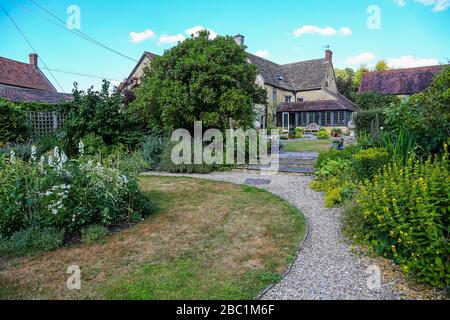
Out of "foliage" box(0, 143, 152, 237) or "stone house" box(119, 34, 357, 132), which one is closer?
"foliage" box(0, 143, 152, 237)

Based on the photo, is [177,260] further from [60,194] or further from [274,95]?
[274,95]

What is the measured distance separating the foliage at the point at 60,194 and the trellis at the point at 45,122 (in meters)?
9.96

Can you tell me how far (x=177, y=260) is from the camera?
3834 millimetres

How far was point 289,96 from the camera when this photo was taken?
3250 centimetres

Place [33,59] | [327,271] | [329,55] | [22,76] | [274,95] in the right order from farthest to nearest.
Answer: [329,55] → [33,59] → [274,95] → [22,76] → [327,271]

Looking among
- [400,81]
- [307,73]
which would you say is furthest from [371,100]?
[307,73]

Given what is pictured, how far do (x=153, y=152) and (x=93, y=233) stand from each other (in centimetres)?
769

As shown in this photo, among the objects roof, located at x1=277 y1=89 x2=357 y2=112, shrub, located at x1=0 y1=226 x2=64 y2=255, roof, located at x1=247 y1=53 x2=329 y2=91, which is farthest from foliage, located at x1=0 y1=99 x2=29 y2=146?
roof, located at x1=277 y1=89 x2=357 y2=112

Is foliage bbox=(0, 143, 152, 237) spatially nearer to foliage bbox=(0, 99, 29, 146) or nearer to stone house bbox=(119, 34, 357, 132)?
foliage bbox=(0, 99, 29, 146)

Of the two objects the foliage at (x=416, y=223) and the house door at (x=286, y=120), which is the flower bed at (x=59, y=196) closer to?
the foliage at (x=416, y=223)

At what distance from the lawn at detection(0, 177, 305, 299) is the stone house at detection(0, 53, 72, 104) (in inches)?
788

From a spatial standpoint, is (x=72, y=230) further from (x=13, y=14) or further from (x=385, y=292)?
(x=13, y=14)

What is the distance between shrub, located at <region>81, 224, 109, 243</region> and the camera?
443 cm

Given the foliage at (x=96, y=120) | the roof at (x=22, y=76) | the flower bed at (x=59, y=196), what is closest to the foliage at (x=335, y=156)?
the flower bed at (x=59, y=196)
